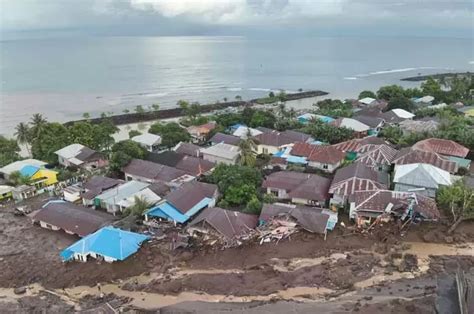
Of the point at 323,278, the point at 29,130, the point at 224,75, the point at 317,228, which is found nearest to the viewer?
the point at 323,278

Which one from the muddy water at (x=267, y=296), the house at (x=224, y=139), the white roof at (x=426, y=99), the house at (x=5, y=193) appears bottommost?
the muddy water at (x=267, y=296)

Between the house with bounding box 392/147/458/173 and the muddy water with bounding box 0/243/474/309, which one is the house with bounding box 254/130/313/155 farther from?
the muddy water with bounding box 0/243/474/309

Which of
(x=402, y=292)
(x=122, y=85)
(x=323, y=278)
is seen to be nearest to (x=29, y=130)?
(x=323, y=278)

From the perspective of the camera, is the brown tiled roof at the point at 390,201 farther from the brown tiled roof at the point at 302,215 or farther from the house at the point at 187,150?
the house at the point at 187,150

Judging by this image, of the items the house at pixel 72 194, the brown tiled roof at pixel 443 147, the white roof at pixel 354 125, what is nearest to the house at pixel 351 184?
the brown tiled roof at pixel 443 147

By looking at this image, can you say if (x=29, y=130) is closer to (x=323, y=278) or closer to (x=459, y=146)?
(x=323, y=278)

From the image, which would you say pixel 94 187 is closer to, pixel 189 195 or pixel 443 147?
pixel 189 195
